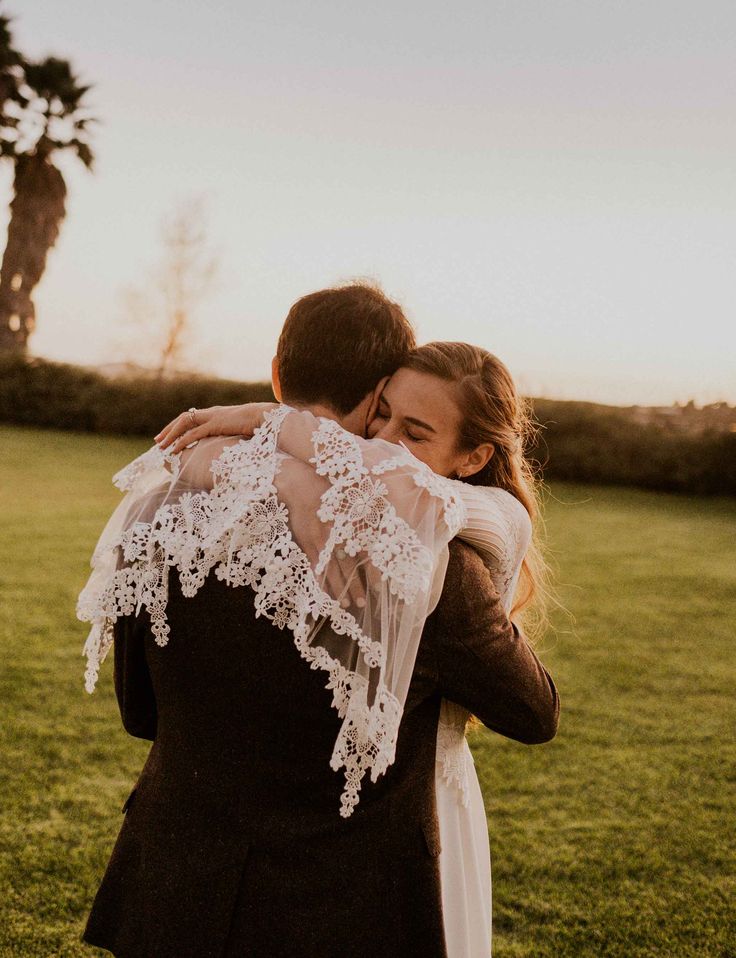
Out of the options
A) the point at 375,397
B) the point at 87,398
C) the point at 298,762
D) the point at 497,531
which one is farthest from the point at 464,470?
the point at 87,398

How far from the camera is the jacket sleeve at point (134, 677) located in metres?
1.49

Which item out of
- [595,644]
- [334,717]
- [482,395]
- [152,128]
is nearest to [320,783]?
[334,717]

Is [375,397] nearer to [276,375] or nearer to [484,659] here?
[276,375]

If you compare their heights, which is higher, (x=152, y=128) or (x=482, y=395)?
(x=152, y=128)

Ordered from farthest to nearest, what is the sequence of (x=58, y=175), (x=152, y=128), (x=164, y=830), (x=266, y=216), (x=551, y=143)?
(x=58, y=175), (x=152, y=128), (x=266, y=216), (x=551, y=143), (x=164, y=830)

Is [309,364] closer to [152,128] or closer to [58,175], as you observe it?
[152,128]

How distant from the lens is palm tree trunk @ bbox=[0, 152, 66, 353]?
22078 millimetres

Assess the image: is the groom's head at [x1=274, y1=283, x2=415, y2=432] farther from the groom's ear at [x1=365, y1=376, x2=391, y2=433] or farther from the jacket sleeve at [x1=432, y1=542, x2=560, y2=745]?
the jacket sleeve at [x1=432, y1=542, x2=560, y2=745]

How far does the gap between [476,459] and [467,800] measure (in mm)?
735

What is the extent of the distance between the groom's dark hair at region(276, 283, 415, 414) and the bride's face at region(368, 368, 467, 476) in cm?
14

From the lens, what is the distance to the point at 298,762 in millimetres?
1359

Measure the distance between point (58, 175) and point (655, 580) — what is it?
64.8ft

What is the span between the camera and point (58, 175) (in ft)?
73.0

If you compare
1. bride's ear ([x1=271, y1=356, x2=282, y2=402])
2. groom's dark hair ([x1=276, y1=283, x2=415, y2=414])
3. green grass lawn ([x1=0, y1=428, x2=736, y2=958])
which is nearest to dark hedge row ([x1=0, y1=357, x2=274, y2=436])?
green grass lawn ([x1=0, y1=428, x2=736, y2=958])
